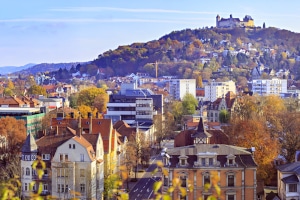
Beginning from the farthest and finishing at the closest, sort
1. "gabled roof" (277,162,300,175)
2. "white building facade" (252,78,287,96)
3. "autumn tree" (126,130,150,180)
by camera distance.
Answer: "white building facade" (252,78,287,96)
"autumn tree" (126,130,150,180)
"gabled roof" (277,162,300,175)

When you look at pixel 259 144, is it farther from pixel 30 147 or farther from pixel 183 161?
pixel 30 147

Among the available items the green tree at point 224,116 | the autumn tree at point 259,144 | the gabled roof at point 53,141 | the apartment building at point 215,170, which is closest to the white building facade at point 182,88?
the green tree at point 224,116

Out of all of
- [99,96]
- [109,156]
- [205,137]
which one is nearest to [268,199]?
[205,137]

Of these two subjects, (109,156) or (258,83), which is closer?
(109,156)

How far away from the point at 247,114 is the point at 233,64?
4781 inches

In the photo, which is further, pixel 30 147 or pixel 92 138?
pixel 92 138

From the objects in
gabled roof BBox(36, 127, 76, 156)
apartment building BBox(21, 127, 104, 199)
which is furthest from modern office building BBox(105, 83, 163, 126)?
apartment building BBox(21, 127, 104, 199)

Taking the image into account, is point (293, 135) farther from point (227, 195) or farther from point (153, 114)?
point (153, 114)

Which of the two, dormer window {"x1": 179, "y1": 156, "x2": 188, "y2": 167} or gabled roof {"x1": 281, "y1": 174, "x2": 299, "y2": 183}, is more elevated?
dormer window {"x1": 179, "y1": 156, "x2": 188, "y2": 167}

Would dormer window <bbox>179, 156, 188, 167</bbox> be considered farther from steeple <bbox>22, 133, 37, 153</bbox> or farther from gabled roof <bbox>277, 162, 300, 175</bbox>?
steeple <bbox>22, 133, 37, 153</bbox>

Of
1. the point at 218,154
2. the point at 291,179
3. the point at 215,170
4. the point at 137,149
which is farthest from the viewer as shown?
the point at 137,149

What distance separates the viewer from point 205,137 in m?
41.6

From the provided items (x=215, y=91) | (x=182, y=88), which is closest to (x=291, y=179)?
(x=215, y=91)

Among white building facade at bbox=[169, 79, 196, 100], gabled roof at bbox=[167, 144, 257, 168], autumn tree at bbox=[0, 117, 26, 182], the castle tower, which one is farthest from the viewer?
white building facade at bbox=[169, 79, 196, 100]
